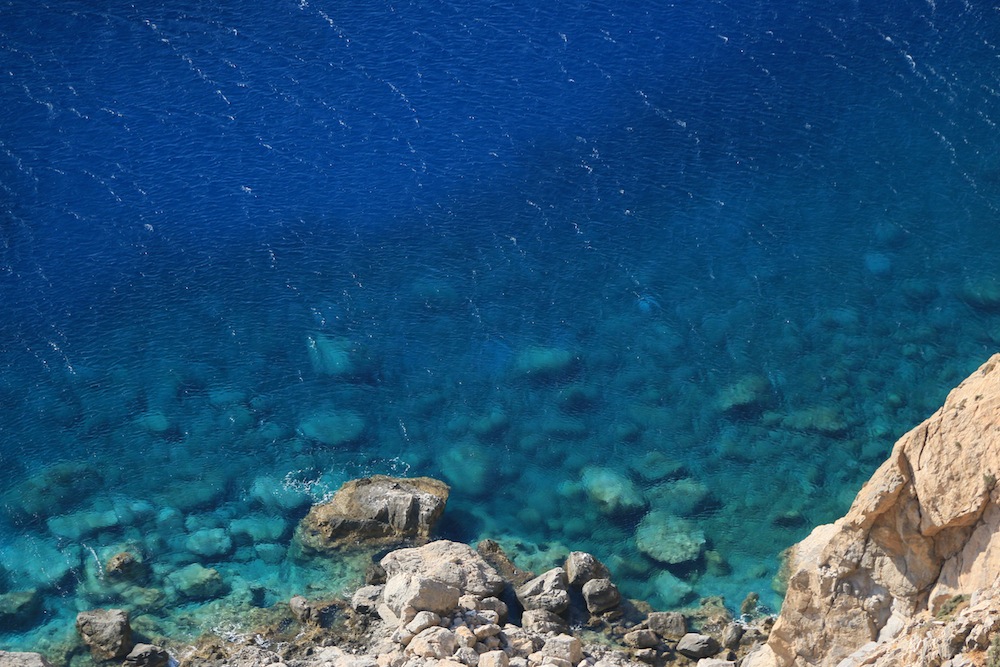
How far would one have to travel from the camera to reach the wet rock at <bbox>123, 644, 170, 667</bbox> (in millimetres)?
44781

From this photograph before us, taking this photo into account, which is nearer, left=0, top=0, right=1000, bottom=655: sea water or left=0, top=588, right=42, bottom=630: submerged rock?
left=0, top=588, right=42, bottom=630: submerged rock

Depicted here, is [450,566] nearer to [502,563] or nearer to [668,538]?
[502,563]

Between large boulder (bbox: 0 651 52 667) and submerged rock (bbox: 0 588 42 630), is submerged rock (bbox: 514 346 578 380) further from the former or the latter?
large boulder (bbox: 0 651 52 667)

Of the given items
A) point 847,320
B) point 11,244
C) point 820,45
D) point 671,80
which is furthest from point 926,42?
point 11,244

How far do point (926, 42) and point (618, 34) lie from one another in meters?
18.6

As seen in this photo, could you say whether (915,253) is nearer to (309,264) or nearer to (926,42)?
(926,42)

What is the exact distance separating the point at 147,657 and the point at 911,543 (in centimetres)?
2763

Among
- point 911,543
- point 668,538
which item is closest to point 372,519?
point 668,538

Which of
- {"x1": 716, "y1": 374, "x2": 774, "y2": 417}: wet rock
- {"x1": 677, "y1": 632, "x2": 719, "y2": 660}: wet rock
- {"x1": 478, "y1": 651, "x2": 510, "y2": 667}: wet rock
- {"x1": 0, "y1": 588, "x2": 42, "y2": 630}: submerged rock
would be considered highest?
{"x1": 716, "y1": 374, "x2": 774, "y2": 417}: wet rock

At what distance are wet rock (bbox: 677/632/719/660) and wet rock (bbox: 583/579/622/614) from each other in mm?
3295

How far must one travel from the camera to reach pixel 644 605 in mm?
47750

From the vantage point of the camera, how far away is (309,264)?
63.8 meters

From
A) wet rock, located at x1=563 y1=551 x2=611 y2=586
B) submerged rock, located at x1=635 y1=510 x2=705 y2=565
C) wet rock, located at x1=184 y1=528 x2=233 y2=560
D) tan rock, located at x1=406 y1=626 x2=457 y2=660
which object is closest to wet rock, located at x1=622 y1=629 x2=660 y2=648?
wet rock, located at x1=563 y1=551 x2=611 y2=586

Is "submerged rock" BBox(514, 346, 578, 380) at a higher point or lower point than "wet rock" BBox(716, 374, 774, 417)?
lower
